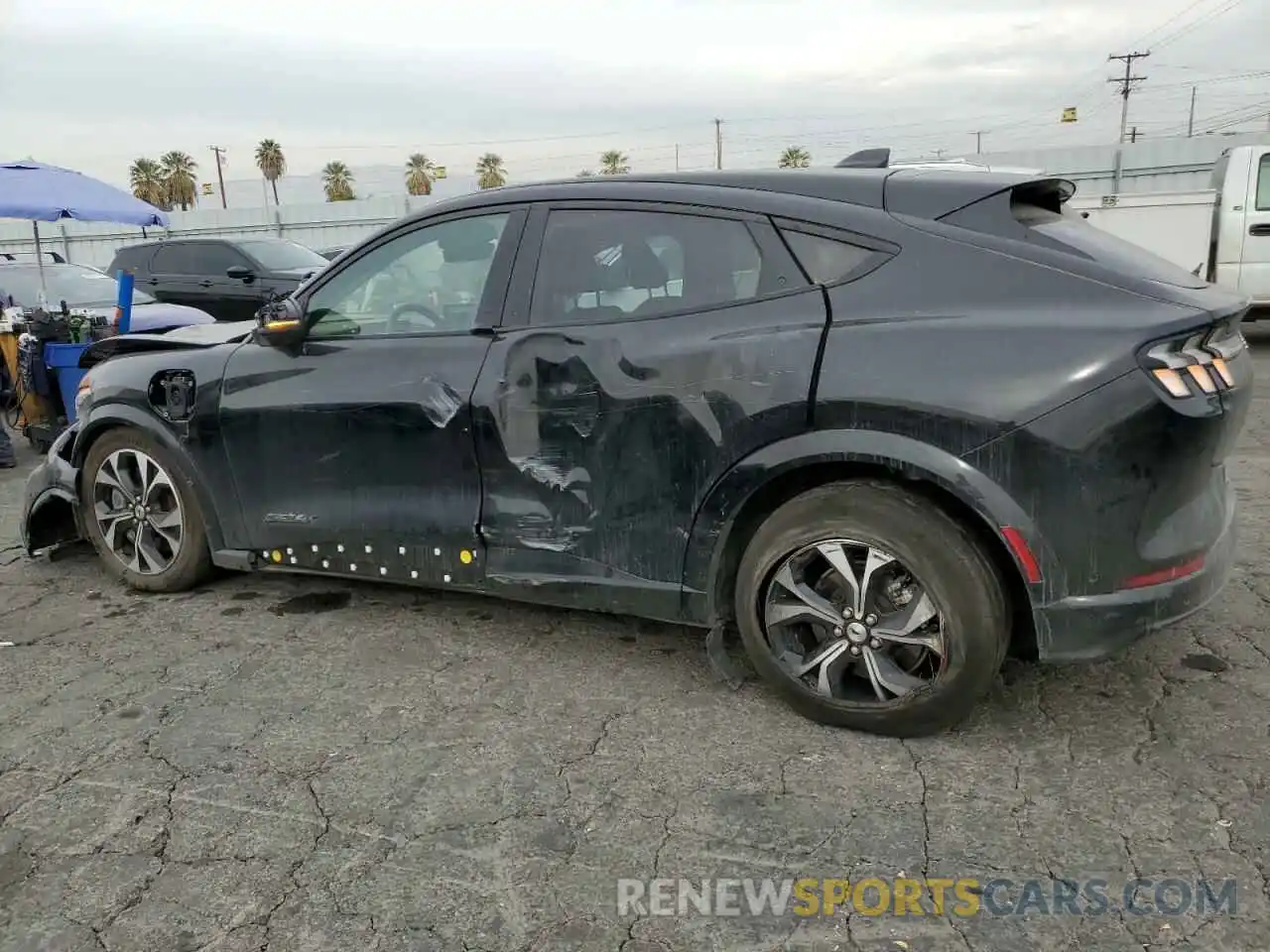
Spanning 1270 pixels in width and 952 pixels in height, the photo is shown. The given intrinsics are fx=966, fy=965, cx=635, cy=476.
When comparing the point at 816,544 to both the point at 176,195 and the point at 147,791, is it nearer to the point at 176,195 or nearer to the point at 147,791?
the point at 147,791

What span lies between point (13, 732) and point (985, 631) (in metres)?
3.16

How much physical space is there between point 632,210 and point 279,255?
1137 cm

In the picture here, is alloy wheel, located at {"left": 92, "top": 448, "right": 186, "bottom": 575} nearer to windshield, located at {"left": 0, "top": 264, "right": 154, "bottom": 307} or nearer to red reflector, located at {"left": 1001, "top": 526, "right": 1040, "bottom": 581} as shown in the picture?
red reflector, located at {"left": 1001, "top": 526, "right": 1040, "bottom": 581}

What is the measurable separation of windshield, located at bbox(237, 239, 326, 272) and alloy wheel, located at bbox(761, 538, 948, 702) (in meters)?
11.5

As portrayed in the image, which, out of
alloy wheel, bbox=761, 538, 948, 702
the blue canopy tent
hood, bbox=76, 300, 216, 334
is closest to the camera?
alloy wheel, bbox=761, 538, 948, 702

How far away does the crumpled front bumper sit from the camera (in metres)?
4.61

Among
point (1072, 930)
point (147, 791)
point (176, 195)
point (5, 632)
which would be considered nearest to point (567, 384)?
point (147, 791)

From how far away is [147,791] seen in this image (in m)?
2.85

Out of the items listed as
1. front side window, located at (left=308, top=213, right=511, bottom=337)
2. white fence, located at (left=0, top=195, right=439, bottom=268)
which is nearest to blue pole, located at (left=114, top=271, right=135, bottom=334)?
front side window, located at (left=308, top=213, right=511, bottom=337)

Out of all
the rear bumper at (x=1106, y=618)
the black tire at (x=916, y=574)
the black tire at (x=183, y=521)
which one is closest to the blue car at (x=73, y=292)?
the black tire at (x=183, y=521)

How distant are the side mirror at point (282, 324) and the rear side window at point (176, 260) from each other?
34.6 feet

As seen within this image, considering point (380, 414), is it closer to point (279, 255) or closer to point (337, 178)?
point (279, 255)

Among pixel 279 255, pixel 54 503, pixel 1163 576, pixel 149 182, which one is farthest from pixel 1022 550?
pixel 149 182

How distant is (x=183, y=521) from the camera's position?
4285mm
